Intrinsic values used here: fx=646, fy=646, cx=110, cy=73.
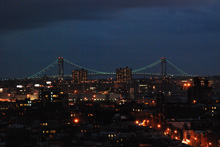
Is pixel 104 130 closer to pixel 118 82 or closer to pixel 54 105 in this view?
pixel 54 105

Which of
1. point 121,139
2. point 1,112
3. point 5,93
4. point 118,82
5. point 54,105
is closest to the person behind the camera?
point 121,139

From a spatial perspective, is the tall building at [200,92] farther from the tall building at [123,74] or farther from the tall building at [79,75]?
the tall building at [123,74]

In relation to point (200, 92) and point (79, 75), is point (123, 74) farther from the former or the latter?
point (200, 92)

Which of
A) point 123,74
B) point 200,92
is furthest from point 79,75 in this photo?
point 200,92

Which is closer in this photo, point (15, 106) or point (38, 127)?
point (38, 127)

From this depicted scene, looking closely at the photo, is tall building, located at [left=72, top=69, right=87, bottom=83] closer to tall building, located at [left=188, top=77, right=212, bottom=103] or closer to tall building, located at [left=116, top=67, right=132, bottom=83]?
tall building, located at [left=116, top=67, right=132, bottom=83]

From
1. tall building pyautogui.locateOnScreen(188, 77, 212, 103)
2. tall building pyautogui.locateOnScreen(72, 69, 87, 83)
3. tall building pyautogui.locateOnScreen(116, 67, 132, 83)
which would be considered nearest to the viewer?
tall building pyautogui.locateOnScreen(188, 77, 212, 103)

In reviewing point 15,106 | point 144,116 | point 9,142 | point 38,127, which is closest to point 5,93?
point 15,106

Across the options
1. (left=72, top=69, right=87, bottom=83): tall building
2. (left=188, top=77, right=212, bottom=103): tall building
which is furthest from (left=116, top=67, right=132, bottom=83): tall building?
(left=188, top=77, right=212, bottom=103): tall building
